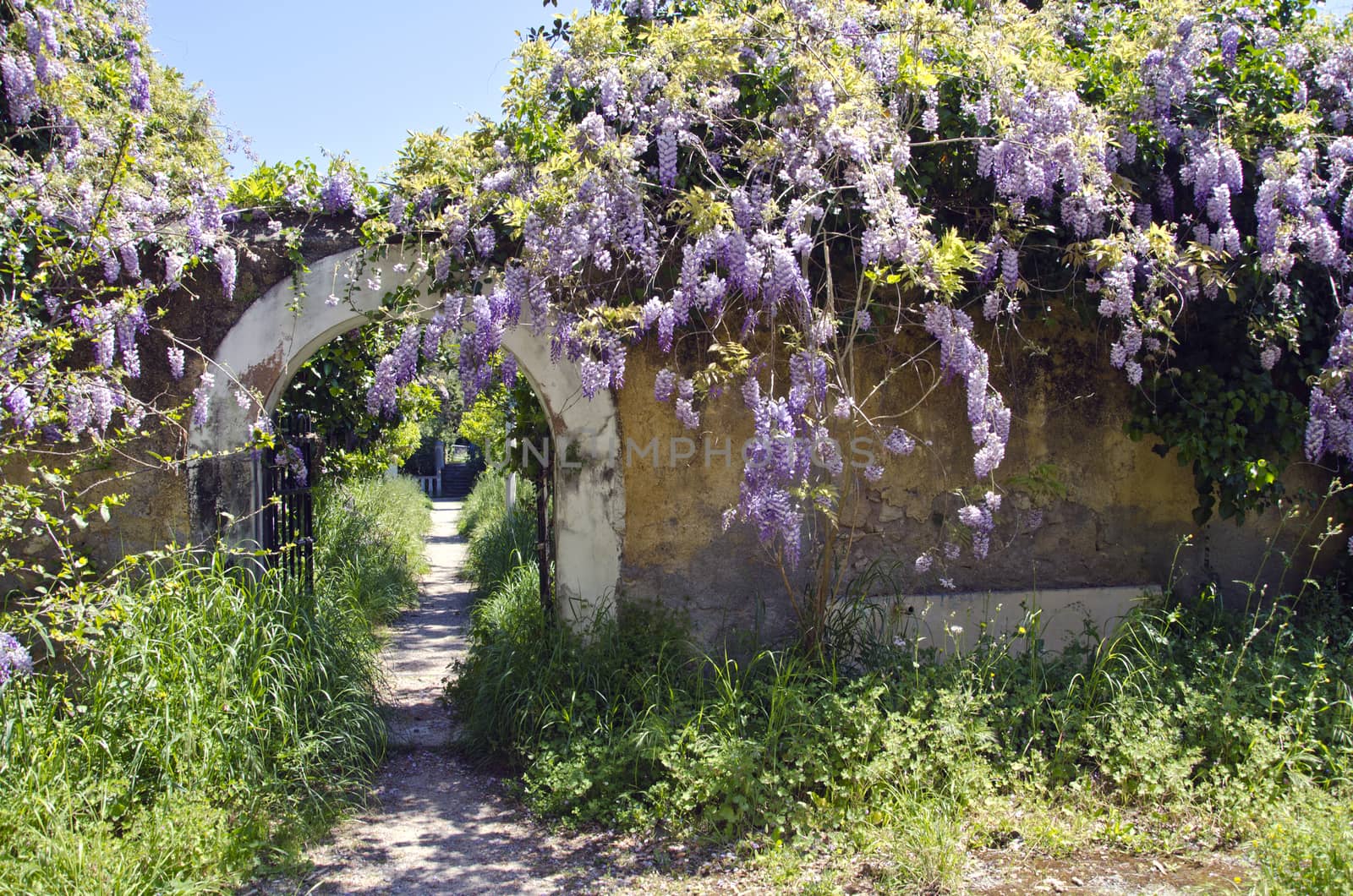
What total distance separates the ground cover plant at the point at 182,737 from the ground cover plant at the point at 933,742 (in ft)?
2.82

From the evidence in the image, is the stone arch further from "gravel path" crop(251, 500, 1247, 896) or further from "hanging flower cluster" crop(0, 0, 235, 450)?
"gravel path" crop(251, 500, 1247, 896)

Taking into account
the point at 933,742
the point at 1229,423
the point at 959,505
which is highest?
the point at 1229,423

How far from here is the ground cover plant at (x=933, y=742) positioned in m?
3.57

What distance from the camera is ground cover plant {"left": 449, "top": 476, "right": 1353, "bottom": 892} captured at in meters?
3.57

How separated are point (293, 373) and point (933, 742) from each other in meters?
3.40

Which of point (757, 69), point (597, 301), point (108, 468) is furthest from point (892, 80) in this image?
point (108, 468)

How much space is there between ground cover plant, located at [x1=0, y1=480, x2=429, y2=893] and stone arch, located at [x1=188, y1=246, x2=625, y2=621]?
40cm

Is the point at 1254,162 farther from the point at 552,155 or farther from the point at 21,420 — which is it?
the point at 21,420

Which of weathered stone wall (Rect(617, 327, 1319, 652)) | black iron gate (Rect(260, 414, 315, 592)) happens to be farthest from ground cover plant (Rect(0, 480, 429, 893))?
weathered stone wall (Rect(617, 327, 1319, 652))

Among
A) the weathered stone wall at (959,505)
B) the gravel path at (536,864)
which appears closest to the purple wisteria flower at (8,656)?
the gravel path at (536,864)

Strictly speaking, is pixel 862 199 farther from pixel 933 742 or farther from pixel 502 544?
pixel 502 544

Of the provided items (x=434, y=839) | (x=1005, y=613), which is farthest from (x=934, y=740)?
(x=434, y=839)

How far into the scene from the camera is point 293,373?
→ 4.65 meters

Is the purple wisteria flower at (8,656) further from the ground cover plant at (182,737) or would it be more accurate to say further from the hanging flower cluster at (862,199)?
the hanging flower cluster at (862,199)
